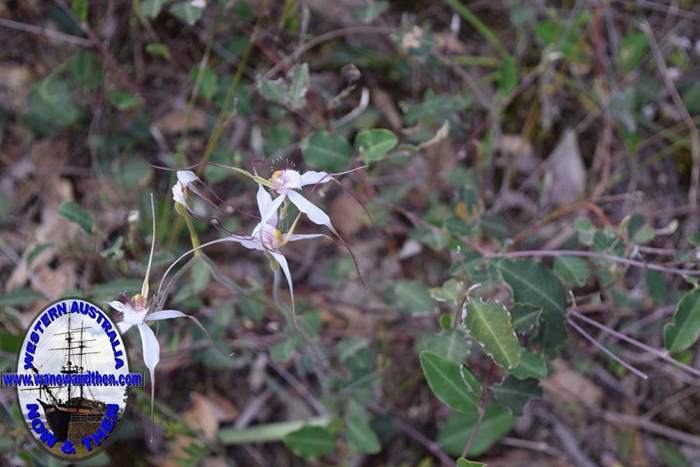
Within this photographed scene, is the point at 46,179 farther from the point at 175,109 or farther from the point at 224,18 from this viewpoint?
the point at 224,18

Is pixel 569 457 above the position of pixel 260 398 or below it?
below

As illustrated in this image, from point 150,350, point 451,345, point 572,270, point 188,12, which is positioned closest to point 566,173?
point 572,270

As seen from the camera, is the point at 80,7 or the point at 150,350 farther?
the point at 80,7

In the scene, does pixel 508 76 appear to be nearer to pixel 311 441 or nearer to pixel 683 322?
pixel 683 322

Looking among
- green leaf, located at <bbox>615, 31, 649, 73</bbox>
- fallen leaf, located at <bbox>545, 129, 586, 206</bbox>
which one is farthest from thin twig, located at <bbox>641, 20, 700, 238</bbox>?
fallen leaf, located at <bbox>545, 129, 586, 206</bbox>

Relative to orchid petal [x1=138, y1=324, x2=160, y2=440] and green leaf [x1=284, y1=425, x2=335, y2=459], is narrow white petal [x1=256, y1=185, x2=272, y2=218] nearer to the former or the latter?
orchid petal [x1=138, y1=324, x2=160, y2=440]

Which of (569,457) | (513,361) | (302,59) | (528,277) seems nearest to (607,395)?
(569,457)
